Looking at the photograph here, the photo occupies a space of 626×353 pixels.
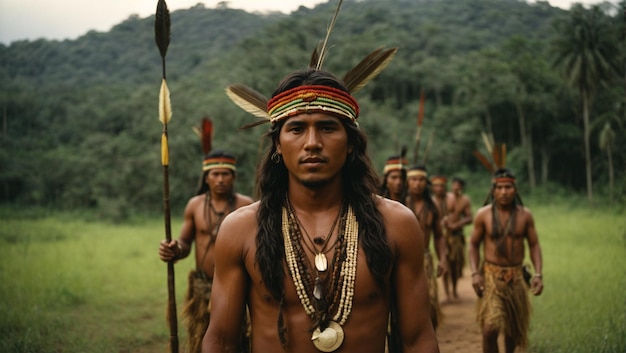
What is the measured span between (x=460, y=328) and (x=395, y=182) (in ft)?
7.30

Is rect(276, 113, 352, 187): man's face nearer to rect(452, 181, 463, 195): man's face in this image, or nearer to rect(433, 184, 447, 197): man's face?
rect(433, 184, 447, 197): man's face

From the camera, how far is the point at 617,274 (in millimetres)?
8023

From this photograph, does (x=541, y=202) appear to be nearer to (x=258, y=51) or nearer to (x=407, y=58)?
(x=258, y=51)

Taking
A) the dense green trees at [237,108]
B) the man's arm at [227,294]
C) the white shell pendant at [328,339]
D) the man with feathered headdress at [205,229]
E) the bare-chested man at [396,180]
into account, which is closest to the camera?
the white shell pendant at [328,339]

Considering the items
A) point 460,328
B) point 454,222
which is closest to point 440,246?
point 460,328

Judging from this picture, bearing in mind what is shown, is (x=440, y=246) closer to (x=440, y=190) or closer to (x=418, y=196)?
(x=418, y=196)

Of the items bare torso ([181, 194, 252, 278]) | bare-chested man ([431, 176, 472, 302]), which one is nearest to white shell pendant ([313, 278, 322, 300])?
bare torso ([181, 194, 252, 278])

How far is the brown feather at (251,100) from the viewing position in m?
2.87

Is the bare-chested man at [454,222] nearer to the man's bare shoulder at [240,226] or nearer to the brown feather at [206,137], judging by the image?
the brown feather at [206,137]

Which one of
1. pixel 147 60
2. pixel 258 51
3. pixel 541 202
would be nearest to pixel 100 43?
pixel 147 60

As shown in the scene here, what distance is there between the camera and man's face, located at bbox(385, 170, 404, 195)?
23.0 feet

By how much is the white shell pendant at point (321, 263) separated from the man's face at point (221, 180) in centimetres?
367

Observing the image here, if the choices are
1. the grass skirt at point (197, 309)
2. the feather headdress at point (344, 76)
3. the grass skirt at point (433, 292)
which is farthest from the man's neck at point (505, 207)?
the feather headdress at point (344, 76)

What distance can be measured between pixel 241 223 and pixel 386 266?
608mm
